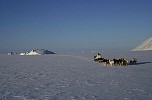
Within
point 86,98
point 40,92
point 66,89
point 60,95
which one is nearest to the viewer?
point 86,98

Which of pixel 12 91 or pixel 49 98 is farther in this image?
pixel 12 91

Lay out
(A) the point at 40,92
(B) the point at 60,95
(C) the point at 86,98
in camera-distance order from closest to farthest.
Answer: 1. (C) the point at 86,98
2. (B) the point at 60,95
3. (A) the point at 40,92

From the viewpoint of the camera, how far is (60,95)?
1076 centimetres

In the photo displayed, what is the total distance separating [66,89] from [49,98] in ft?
7.24

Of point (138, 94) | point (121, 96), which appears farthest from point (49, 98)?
point (138, 94)

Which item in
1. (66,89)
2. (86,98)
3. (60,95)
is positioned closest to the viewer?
(86,98)

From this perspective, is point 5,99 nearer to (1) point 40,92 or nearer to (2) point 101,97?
(1) point 40,92

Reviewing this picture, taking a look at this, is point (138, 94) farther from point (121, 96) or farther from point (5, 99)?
point (5, 99)

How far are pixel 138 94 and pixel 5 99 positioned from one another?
6.02 metres

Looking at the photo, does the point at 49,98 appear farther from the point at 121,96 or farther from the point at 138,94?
the point at 138,94

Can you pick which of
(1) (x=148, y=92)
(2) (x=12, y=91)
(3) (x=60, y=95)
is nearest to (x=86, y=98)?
(3) (x=60, y=95)

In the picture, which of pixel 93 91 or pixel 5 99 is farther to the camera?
pixel 93 91

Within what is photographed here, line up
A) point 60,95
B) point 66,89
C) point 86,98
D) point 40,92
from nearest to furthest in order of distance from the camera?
point 86,98, point 60,95, point 40,92, point 66,89

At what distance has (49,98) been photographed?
10.2m
